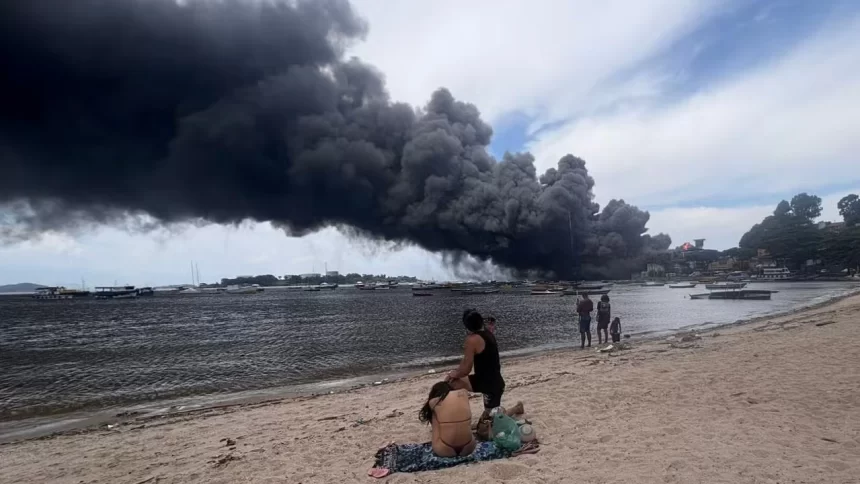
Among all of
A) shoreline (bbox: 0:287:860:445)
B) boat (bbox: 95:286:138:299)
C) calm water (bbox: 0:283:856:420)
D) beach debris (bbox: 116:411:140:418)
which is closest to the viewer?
shoreline (bbox: 0:287:860:445)

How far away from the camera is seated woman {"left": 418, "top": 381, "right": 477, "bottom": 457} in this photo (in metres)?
6.16

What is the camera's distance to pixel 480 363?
6.85 m

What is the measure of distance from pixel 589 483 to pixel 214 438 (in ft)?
24.2

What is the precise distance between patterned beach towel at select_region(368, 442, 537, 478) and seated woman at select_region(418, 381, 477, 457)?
0.09 metres

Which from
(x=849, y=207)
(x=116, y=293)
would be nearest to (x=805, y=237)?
(x=849, y=207)

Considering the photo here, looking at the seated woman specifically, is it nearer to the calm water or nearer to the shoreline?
the shoreline

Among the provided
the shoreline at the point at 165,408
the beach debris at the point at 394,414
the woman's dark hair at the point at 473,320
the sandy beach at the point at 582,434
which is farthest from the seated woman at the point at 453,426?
the shoreline at the point at 165,408

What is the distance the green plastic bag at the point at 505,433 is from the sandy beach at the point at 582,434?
0.32 m

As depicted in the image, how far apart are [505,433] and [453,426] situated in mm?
791

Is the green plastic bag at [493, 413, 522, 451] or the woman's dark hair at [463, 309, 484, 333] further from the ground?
the woman's dark hair at [463, 309, 484, 333]

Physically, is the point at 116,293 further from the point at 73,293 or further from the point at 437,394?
the point at 437,394

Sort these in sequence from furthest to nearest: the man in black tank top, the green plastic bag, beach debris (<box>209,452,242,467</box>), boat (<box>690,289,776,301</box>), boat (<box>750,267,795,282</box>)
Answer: boat (<box>750,267,795,282</box>) → boat (<box>690,289,776,301</box>) → beach debris (<box>209,452,242,467</box>) → the man in black tank top → the green plastic bag

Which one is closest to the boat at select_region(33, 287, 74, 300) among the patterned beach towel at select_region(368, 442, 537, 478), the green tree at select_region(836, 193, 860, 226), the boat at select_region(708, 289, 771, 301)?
the boat at select_region(708, 289, 771, 301)

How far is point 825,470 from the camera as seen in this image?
5078 millimetres
